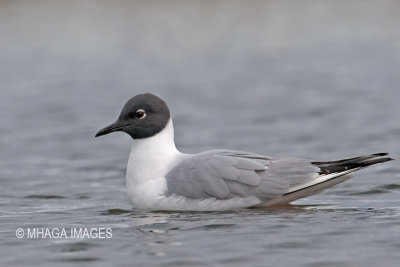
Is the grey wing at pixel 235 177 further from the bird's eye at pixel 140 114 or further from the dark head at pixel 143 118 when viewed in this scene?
the bird's eye at pixel 140 114

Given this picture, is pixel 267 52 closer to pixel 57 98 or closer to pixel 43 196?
pixel 57 98

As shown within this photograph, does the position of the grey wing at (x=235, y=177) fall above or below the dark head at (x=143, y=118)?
below

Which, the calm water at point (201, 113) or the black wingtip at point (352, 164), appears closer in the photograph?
the calm water at point (201, 113)

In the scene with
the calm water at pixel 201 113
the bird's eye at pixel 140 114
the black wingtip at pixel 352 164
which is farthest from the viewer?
the bird's eye at pixel 140 114

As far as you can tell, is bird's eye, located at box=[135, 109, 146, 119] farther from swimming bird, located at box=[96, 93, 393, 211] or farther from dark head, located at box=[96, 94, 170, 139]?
swimming bird, located at box=[96, 93, 393, 211]

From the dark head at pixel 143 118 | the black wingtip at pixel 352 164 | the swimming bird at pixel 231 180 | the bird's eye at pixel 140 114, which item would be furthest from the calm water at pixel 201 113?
the bird's eye at pixel 140 114

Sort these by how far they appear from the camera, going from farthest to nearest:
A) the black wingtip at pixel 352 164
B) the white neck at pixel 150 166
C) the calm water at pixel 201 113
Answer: the white neck at pixel 150 166 < the black wingtip at pixel 352 164 < the calm water at pixel 201 113

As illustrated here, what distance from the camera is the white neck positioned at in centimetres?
1013

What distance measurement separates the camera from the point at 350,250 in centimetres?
813

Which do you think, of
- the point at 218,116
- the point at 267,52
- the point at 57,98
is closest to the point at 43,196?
the point at 218,116

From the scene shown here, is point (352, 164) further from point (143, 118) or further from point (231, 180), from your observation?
point (143, 118)

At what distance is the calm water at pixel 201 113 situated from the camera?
8570mm

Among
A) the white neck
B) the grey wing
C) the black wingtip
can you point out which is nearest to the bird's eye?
the white neck

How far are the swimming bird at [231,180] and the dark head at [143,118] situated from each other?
0.40 metres
